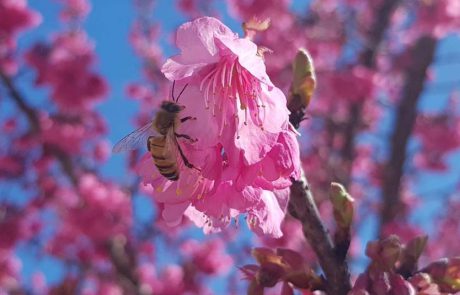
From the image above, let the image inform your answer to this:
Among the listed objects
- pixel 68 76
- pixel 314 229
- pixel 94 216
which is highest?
pixel 68 76

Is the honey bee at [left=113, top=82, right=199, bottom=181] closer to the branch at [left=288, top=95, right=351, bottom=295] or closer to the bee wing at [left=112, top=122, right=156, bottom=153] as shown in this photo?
the bee wing at [left=112, top=122, right=156, bottom=153]

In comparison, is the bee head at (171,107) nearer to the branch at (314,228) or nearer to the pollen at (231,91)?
the pollen at (231,91)

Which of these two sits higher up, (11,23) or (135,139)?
(11,23)

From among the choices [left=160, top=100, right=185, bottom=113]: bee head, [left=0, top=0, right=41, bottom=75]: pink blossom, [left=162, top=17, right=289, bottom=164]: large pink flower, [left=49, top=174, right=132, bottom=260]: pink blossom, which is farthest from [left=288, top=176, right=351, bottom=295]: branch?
[left=0, top=0, right=41, bottom=75]: pink blossom

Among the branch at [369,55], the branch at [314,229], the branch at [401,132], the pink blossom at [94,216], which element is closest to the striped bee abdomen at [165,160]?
the branch at [314,229]

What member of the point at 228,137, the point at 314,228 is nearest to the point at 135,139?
the point at 228,137

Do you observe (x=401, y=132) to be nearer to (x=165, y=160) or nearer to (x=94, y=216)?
Result: (x=94, y=216)

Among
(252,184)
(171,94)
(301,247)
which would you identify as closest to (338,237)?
(252,184)

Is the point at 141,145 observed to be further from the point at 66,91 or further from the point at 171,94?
the point at 66,91
